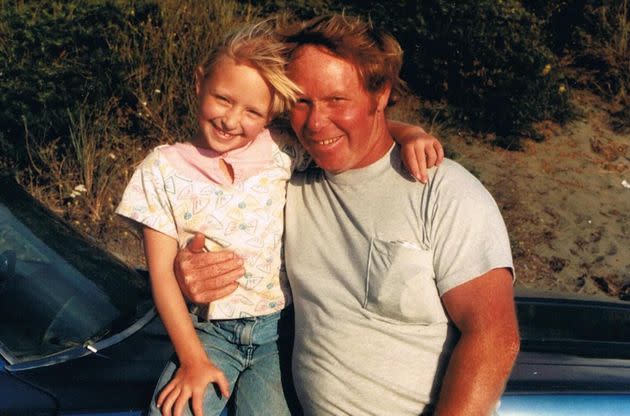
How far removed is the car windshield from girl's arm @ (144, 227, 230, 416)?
30 cm

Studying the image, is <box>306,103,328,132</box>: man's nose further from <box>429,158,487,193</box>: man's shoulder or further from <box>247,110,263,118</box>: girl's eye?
<box>429,158,487,193</box>: man's shoulder

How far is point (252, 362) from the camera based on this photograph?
7.77ft

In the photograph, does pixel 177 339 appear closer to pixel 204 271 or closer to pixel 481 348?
pixel 204 271

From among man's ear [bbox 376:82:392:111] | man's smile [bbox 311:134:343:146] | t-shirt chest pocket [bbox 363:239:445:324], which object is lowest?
t-shirt chest pocket [bbox 363:239:445:324]

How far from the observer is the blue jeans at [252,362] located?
7.39ft

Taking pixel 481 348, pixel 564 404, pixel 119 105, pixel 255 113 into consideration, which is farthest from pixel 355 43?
pixel 119 105

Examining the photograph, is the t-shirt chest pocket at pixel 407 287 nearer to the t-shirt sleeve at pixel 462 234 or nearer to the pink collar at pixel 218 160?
the t-shirt sleeve at pixel 462 234

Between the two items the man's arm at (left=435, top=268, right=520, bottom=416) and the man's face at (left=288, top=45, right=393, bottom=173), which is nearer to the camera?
the man's arm at (left=435, top=268, right=520, bottom=416)

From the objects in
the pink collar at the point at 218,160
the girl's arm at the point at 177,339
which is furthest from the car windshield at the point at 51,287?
the pink collar at the point at 218,160

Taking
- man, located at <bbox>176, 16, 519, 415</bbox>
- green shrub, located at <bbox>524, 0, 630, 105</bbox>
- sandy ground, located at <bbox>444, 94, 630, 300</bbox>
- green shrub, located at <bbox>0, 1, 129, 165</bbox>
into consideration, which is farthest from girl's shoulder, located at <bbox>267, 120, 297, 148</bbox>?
green shrub, located at <bbox>524, 0, 630, 105</bbox>

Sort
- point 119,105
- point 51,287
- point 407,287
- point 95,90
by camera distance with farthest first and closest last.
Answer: point 119,105, point 95,90, point 51,287, point 407,287

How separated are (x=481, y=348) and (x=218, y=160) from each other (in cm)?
91

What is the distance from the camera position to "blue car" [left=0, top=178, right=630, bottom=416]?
2131mm

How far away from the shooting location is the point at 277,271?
2439 millimetres
